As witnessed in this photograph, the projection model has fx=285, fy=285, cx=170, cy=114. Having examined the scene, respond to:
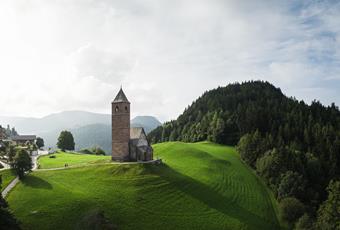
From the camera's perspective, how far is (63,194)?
164ft

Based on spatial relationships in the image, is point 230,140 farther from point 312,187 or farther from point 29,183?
point 29,183

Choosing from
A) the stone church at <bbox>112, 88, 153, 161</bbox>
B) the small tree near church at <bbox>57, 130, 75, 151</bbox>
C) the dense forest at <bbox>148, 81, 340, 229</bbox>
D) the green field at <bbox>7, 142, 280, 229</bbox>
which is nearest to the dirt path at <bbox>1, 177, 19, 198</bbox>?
the green field at <bbox>7, 142, 280, 229</bbox>

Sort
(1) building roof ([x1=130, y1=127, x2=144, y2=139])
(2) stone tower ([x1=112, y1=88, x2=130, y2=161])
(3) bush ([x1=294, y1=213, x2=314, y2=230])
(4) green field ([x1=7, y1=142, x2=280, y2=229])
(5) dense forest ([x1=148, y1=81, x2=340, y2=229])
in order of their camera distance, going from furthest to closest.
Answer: (1) building roof ([x1=130, y1=127, x2=144, y2=139]), (2) stone tower ([x1=112, y1=88, x2=130, y2=161]), (5) dense forest ([x1=148, y1=81, x2=340, y2=229]), (3) bush ([x1=294, y1=213, x2=314, y2=230]), (4) green field ([x1=7, y1=142, x2=280, y2=229])

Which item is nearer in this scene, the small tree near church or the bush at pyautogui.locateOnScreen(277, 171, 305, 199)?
the bush at pyautogui.locateOnScreen(277, 171, 305, 199)

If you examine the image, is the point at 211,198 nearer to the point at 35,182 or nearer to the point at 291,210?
the point at 291,210

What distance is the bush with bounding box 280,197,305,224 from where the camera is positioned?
55594mm

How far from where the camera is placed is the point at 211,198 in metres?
58.6

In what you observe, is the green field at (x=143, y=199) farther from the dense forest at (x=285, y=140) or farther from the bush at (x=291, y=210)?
the dense forest at (x=285, y=140)

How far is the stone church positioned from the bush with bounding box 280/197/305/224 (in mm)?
31167

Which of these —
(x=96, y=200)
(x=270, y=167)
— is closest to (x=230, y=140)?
(x=270, y=167)

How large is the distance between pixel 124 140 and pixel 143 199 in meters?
19.6

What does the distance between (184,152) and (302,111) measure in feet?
212

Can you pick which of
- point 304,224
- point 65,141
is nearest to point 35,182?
point 304,224

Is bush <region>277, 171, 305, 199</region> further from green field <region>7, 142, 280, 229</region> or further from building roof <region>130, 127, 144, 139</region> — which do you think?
building roof <region>130, 127, 144, 139</region>
